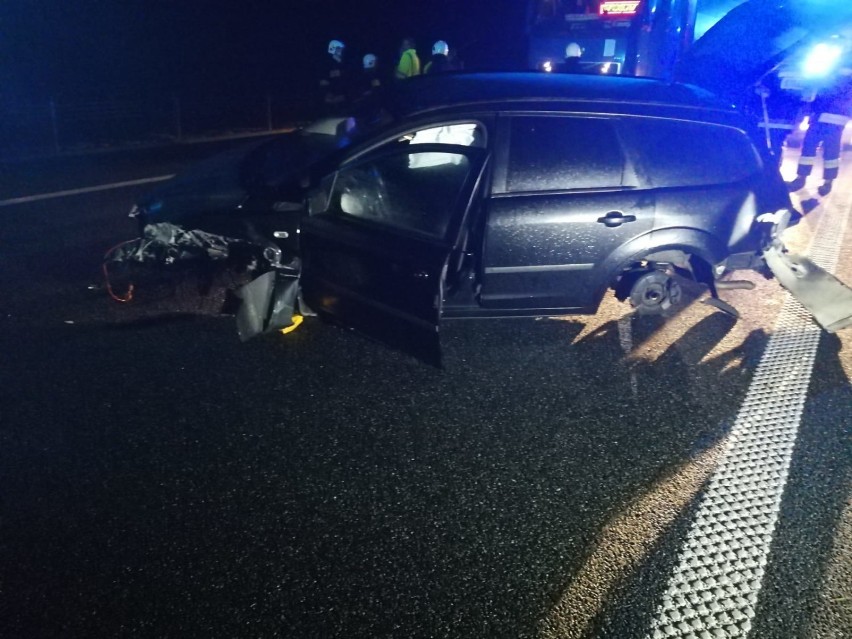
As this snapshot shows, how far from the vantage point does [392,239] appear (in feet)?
11.4

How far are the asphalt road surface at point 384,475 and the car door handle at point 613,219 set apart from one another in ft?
2.88

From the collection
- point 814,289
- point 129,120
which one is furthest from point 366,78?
point 814,289

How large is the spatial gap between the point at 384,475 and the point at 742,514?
1.66 metres

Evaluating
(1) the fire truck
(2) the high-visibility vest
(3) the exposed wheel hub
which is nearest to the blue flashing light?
(1) the fire truck

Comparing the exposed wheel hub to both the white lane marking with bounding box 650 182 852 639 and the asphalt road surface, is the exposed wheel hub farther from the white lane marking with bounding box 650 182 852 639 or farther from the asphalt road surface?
the white lane marking with bounding box 650 182 852 639

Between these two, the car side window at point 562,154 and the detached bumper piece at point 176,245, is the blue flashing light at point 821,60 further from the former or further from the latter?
the detached bumper piece at point 176,245

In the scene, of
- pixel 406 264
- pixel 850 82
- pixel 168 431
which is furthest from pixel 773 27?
pixel 168 431

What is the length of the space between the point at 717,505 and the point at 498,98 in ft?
8.46

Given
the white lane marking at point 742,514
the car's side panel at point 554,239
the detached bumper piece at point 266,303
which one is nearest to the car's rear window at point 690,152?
the car's side panel at point 554,239

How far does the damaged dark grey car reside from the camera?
359 centimetres

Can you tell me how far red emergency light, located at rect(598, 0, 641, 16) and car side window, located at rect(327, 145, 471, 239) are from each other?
745 centimetres

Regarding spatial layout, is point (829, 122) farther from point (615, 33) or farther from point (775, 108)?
point (615, 33)

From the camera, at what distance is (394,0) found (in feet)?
76.7

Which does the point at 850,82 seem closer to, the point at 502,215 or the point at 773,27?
the point at 773,27
